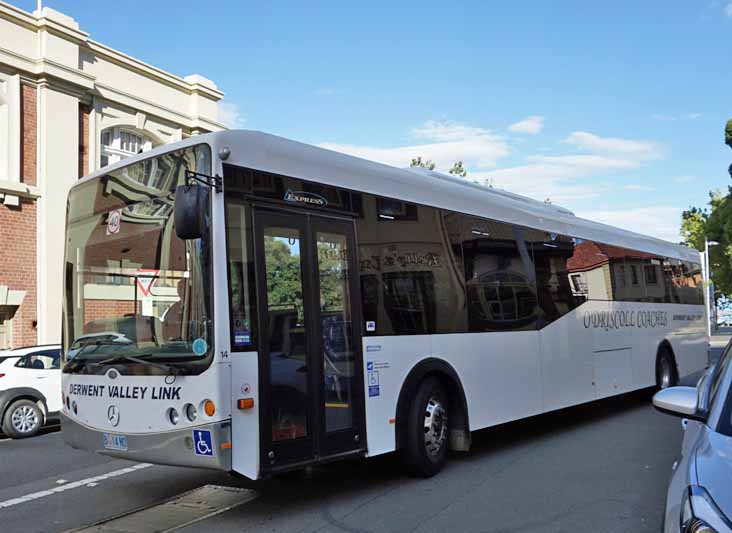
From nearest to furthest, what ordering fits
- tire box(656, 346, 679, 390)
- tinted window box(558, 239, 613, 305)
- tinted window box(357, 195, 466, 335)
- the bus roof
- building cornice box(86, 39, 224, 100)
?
1. the bus roof
2. tinted window box(357, 195, 466, 335)
3. tinted window box(558, 239, 613, 305)
4. tire box(656, 346, 679, 390)
5. building cornice box(86, 39, 224, 100)

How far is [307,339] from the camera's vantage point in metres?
6.45

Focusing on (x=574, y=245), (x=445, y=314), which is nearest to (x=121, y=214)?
(x=445, y=314)

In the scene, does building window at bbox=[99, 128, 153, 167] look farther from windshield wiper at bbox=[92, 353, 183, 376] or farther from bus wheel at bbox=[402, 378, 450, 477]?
windshield wiper at bbox=[92, 353, 183, 376]

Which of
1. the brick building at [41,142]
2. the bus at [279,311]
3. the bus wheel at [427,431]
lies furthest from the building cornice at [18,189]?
the bus wheel at [427,431]

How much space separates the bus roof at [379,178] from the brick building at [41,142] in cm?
1248

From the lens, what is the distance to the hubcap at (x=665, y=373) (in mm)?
14336

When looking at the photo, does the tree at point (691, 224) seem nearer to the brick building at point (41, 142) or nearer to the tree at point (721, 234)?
the tree at point (721, 234)

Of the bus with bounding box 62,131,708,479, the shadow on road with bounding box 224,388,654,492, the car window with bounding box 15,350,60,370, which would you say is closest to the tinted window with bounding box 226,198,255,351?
the bus with bounding box 62,131,708,479

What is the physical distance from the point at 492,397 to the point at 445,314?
1.31 m

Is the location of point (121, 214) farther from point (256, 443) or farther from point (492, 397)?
point (492, 397)

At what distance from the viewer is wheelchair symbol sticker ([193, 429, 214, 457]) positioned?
5.67 meters

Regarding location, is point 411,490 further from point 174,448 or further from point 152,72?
point 152,72

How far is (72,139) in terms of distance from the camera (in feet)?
64.0

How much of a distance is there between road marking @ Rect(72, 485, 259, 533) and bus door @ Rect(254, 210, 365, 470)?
3.36ft
